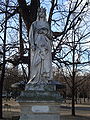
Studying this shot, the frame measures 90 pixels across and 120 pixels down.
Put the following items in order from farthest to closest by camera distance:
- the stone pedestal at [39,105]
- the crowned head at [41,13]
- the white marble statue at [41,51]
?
the crowned head at [41,13] < the white marble statue at [41,51] < the stone pedestal at [39,105]

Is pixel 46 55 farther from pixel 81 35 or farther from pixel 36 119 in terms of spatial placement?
pixel 81 35

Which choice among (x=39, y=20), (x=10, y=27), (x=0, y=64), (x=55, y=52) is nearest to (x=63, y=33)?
(x=55, y=52)

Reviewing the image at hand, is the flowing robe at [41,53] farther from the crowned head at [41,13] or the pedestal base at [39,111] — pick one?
the pedestal base at [39,111]

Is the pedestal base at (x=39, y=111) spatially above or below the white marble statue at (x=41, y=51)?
below

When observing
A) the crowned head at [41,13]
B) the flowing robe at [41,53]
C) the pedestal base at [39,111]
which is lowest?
the pedestal base at [39,111]

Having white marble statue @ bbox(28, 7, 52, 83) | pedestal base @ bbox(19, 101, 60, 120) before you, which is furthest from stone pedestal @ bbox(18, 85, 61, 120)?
white marble statue @ bbox(28, 7, 52, 83)

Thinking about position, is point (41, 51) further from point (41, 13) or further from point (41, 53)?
point (41, 13)

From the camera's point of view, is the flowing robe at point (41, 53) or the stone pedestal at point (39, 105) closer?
the stone pedestal at point (39, 105)

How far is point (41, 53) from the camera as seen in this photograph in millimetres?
10977

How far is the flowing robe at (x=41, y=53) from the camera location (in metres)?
10.8

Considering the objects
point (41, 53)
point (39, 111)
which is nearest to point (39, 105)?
point (39, 111)

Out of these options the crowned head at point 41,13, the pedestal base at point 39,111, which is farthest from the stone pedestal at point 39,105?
the crowned head at point 41,13

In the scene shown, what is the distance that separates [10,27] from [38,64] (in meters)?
12.2

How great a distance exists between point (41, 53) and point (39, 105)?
1.95m
